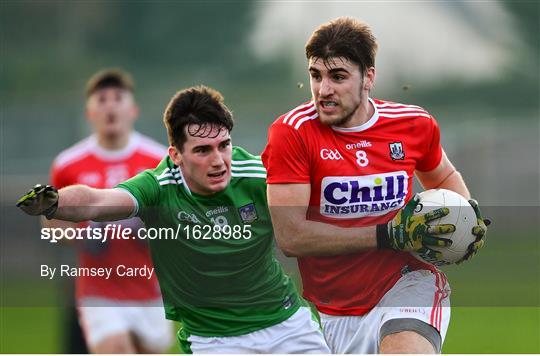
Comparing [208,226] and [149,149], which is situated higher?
[149,149]

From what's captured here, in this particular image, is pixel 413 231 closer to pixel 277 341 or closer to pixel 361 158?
pixel 361 158

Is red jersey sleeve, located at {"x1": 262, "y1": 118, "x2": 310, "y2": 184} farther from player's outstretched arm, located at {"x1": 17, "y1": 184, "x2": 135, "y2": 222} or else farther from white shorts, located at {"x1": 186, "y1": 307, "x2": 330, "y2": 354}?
white shorts, located at {"x1": 186, "y1": 307, "x2": 330, "y2": 354}

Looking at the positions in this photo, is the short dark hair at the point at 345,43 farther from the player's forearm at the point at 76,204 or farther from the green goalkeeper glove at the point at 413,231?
the player's forearm at the point at 76,204

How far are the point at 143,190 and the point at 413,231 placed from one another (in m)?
1.42

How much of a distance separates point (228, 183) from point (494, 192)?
35.1ft

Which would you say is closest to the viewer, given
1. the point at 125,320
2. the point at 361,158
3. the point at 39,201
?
the point at 39,201

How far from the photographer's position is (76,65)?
53.3ft

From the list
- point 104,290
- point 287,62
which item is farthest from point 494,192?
point 104,290

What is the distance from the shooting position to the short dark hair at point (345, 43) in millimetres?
4695

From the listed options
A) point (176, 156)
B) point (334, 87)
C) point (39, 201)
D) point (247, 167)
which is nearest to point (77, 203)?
point (39, 201)

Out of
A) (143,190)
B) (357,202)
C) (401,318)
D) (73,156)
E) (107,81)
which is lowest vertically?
(401,318)

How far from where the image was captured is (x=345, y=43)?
15.4ft

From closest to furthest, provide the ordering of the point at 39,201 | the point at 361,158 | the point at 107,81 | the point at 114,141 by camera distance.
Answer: the point at 39,201
the point at 361,158
the point at 114,141
the point at 107,81

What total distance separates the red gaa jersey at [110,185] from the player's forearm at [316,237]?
1.80m
